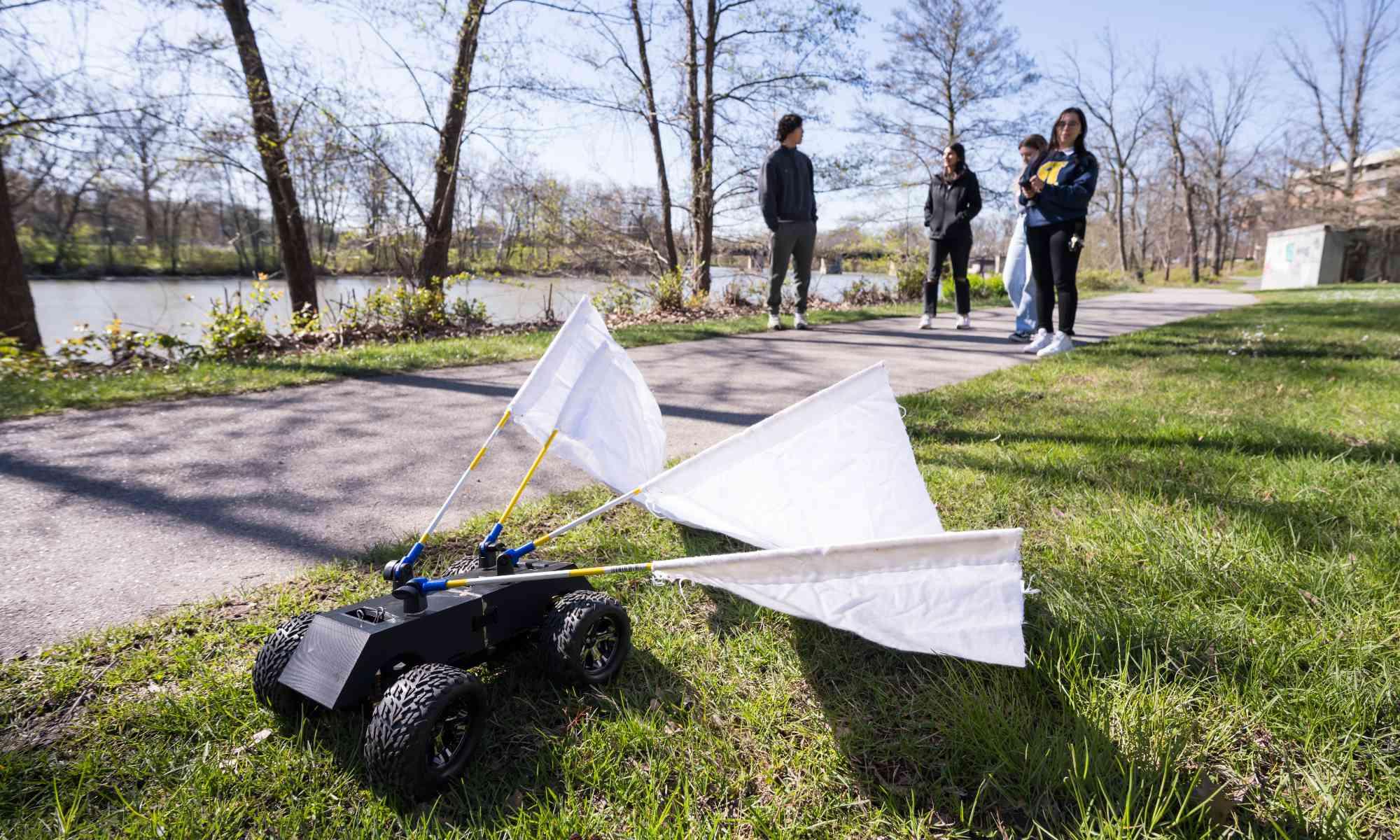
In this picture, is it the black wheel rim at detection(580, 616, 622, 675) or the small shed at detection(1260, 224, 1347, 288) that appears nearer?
the black wheel rim at detection(580, 616, 622, 675)

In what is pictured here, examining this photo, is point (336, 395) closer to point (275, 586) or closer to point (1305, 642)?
point (275, 586)

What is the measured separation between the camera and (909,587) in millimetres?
1236

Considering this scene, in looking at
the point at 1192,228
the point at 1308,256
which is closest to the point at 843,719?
the point at 1308,256

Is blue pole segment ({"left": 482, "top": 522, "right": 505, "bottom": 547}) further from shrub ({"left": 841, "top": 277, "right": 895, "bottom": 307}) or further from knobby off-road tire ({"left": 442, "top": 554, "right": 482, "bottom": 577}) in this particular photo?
shrub ({"left": 841, "top": 277, "right": 895, "bottom": 307})

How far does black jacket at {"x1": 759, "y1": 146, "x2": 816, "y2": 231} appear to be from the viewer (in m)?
8.45

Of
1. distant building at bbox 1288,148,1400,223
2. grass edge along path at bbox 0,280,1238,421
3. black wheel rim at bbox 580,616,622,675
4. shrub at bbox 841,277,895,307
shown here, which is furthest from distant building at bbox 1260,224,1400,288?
black wheel rim at bbox 580,616,622,675

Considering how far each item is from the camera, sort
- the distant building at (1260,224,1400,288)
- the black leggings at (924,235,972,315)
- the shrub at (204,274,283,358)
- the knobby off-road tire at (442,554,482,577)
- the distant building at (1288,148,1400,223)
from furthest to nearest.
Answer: the distant building at (1260,224,1400,288) < the distant building at (1288,148,1400,223) < the black leggings at (924,235,972,315) < the shrub at (204,274,283,358) < the knobby off-road tire at (442,554,482,577)

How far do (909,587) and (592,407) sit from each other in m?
1.36

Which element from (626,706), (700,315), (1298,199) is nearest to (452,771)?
(626,706)

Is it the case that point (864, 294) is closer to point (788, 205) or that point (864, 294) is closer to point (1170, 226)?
point (788, 205)

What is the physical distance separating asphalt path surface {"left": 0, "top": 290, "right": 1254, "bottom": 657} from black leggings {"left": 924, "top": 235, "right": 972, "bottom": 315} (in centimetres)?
287

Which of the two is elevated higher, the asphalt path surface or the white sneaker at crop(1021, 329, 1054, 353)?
the white sneaker at crop(1021, 329, 1054, 353)

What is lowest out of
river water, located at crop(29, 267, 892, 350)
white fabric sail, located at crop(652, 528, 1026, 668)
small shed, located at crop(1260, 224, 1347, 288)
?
white fabric sail, located at crop(652, 528, 1026, 668)

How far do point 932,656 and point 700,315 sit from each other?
35.1 ft
